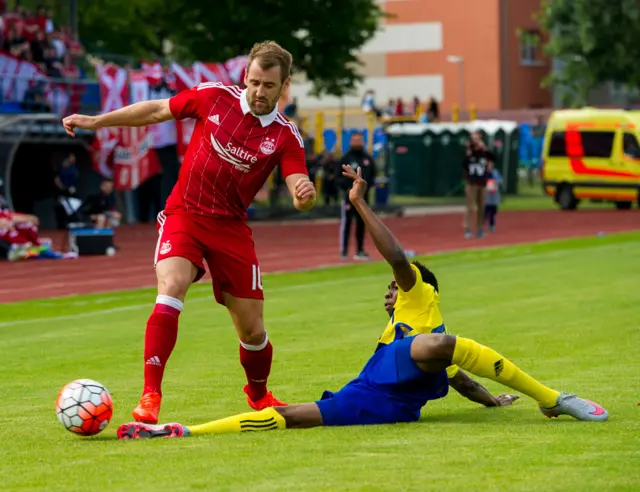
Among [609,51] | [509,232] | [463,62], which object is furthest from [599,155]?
[463,62]

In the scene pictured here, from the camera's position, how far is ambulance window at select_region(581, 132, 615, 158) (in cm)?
4250

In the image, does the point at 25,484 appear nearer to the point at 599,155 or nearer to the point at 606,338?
the point at 606,338

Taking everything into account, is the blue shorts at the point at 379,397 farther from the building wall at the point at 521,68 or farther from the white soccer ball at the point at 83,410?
the building wall at the point at 521,68

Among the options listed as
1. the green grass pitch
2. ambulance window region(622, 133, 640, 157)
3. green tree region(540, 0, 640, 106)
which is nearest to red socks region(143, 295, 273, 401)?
the green grass pitch

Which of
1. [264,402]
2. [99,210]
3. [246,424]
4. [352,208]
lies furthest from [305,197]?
[99,210]

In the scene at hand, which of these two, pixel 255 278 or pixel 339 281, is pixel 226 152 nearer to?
pixel 255 278

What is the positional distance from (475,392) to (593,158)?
34354 millimetres

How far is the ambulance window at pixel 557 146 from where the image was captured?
43156mm

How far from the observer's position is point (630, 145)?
4222 centimetres

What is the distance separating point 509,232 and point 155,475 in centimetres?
2658

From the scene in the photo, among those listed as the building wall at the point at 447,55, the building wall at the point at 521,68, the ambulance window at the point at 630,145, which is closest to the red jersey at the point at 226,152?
the ambulance window at the point at 630,145

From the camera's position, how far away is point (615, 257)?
24.1m

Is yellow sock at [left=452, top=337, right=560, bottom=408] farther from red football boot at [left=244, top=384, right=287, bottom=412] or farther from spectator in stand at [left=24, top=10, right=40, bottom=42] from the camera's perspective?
spectator in stand at [left=24, top=10, right=40, bottom=42]

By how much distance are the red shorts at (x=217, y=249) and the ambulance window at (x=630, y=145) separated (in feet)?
112
